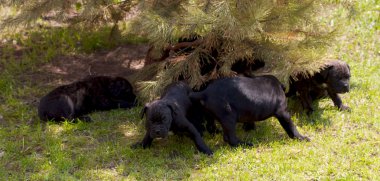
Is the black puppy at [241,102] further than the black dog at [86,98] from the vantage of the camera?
No

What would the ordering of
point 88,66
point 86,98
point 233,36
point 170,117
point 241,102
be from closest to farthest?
point 170,117
point 241,102
point 233,36
point 86,98
point 88,66

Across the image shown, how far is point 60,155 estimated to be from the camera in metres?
7.26

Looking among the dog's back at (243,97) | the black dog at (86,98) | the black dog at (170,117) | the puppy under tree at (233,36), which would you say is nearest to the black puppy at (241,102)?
the dog's back at (243,97)

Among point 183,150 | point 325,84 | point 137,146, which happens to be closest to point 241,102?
point 183,150

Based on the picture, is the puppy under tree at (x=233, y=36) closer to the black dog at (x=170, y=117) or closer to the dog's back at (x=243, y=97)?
the dog's back at (x=243, y=97)

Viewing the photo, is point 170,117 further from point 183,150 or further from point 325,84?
point 325,84

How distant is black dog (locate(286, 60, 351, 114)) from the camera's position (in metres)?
8.45

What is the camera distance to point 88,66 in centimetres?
1079

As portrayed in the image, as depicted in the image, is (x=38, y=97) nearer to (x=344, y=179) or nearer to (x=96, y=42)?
(x=96, y=42)

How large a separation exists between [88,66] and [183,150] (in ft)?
13.4

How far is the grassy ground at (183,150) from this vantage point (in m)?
6.81

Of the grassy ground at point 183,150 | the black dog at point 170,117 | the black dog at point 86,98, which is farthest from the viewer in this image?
the black dog at point 86,98

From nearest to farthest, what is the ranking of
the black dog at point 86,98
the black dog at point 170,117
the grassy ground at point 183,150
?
the grassy ground at point 183,150, the black dog at point 170,117, the black dog at point 86,98

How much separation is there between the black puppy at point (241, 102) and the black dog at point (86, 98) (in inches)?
87.1
